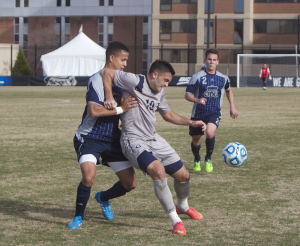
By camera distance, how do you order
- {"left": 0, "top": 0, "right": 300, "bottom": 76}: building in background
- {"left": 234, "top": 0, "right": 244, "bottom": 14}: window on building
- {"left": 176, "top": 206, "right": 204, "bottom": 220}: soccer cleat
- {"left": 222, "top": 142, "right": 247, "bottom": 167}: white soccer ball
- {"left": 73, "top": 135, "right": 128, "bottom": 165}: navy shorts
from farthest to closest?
{"left": 234, "top": 0, "right": 244, "bottom": 14}: window on building
{"left": 0, "top": 0, "right": 300, "bottom": 76}: building in background
{"left": 222, "top": 142, "right": 247, "bottom": 167}: white soccer ball
{"left": 176, "top": 206, "right": 204, "bottom": 220}: soccer cleat
{"left": 73, "top": 135, "right": 128, "bottom": 165}: navy shorts

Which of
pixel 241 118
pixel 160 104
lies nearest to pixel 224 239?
pixel 160 104

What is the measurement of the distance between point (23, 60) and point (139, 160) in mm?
43477

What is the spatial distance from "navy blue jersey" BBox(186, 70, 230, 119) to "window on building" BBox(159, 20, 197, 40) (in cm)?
4952

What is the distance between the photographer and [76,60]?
40.2 m

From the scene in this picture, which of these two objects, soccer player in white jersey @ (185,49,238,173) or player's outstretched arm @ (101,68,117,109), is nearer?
player's outstretched arm @ (101,68,117,109)

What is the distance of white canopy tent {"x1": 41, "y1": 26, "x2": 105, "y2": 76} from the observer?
39981mm

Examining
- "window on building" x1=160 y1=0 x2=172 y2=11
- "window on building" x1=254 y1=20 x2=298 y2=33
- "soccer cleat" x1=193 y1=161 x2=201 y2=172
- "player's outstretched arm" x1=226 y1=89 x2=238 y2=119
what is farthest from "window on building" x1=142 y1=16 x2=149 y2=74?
"soccer cleat" x1=193 y1=161 x2=201 y2=172

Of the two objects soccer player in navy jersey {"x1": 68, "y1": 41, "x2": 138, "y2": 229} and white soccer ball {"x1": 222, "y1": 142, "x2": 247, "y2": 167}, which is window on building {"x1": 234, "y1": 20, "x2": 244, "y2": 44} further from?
soccer player in navy jersey {"x1": 68, "y1": 41, "x2": 138, "y2": 229}

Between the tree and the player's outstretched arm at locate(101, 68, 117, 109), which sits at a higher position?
the tree

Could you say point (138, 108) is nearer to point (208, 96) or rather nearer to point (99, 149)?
point (99, 149)

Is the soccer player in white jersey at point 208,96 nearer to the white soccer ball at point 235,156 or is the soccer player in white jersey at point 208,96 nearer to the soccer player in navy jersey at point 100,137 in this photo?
the white soccer ball at point 235,156

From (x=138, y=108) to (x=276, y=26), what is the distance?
52.5 m

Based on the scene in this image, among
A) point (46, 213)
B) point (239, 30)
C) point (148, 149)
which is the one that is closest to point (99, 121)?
point (148, 149)

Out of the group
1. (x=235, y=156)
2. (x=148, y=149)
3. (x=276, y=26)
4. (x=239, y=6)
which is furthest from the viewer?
(x=239, y=6)
